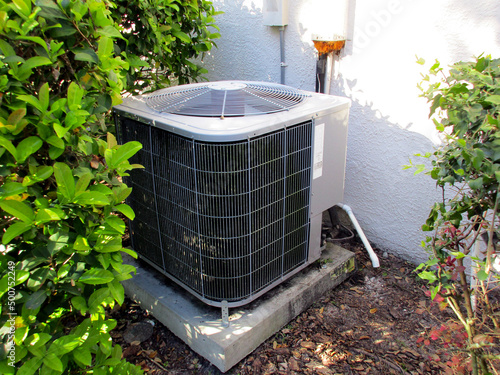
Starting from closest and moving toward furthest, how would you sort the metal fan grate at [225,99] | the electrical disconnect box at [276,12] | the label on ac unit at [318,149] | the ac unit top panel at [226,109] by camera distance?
1. the ac unit top panel at [226,109]
2. the metal fan grate at [225,99]
3. the label on ac unit at [318,149]
4. the electrical disconnect box at [276,12]

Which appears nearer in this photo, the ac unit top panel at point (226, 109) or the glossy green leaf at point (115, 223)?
the glossy green leaf at point (115, 223)

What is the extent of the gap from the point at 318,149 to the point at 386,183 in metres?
0.95

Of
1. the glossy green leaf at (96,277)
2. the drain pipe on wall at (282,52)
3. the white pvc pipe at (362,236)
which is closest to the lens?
the glossy green leaf at (96,277)

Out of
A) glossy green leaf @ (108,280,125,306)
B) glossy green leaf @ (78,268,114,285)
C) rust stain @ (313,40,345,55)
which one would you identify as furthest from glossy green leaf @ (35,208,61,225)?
rust stain @ (313,40,345,55)

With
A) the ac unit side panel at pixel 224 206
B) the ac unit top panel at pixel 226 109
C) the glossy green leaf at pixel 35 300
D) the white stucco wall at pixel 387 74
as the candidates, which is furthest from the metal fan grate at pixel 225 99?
the glossy green leaf at pixel 35 300

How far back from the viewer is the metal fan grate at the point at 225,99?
230 cm

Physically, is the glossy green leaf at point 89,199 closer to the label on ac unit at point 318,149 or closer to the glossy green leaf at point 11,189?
the glossy green leaf at point 11,189

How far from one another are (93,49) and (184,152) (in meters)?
0.73

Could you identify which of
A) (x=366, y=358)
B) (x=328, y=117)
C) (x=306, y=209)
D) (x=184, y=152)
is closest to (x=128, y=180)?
(x=184, y=152)

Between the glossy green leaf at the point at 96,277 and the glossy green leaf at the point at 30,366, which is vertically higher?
the glossy green leaf at the point at 96,277

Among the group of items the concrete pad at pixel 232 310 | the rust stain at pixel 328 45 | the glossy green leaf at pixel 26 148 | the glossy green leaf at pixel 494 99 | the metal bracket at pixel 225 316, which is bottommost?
the concrete pad at pixel 232 310

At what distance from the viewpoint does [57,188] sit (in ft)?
4.62

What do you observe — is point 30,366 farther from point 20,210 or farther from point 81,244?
point 20,210

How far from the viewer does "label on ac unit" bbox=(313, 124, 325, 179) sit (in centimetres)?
245
